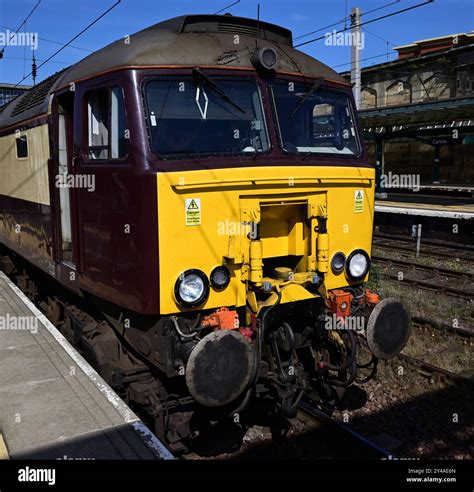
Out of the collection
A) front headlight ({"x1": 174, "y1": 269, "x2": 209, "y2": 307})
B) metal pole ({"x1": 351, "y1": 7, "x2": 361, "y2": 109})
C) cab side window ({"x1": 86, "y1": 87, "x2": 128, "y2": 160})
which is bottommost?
front headlight ({"x1": 174, "y1": 269, "x2": 209, "y2": 307})

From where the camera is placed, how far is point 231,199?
4.54 metres

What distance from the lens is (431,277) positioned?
39.8 ft

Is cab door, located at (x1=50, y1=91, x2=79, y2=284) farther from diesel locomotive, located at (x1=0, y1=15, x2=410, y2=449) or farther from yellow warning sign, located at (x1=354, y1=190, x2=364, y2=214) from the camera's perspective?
yellow warning sign, located at (x1=354, y1=190, x2=364, y2=214)

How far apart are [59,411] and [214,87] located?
301 centimetres

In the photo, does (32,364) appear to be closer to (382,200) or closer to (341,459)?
(341,459)

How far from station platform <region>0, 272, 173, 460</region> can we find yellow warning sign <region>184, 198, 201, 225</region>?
1624 mm

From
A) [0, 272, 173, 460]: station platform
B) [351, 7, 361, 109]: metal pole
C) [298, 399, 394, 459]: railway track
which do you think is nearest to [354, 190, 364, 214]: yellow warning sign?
[298, 399, 394, 459]: railway track

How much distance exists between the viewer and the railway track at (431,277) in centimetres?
1069

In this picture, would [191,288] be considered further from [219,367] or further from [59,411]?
[59,411]

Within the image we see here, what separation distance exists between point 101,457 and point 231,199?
2.19 meters

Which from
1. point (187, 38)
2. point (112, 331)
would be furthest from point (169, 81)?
point (112, 331)

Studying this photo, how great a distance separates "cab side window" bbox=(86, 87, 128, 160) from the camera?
15.3 ft

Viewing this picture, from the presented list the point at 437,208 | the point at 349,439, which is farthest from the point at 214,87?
the point at 437,208

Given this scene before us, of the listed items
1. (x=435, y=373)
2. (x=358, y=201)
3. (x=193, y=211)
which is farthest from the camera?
(x=435, y=373)
